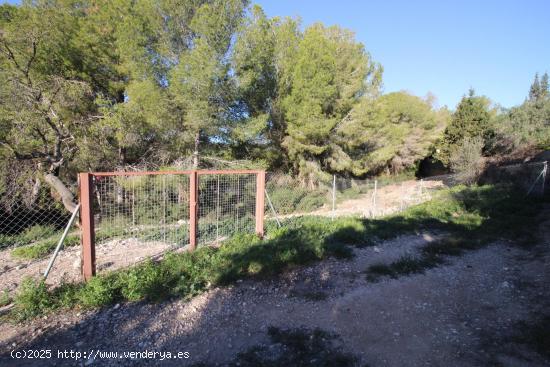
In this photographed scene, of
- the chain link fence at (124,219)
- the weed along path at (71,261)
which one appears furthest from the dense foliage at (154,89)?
the weed along path at (71,261)

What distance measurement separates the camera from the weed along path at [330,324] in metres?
2.81

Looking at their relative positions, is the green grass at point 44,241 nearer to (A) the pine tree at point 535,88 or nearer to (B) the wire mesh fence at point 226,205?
(B) the wire mesh fence at point 226,205

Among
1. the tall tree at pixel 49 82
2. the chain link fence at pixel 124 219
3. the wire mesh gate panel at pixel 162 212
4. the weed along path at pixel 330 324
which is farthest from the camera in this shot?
the tall tree at pixel 49 82

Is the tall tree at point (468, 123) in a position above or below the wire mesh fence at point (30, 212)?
above

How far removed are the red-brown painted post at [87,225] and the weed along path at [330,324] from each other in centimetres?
86

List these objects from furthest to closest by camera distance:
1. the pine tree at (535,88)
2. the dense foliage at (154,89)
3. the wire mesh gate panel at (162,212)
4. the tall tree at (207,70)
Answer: the pine tree at (535,88) → the tall tree at (207,70) → the dense foliage at (154,89) → the wire mesh gate panel at (162,212)

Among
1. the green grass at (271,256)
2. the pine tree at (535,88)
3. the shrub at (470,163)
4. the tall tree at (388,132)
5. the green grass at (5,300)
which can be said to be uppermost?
the pine tree at (535,88)

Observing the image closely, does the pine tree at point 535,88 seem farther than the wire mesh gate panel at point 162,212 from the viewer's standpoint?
Yes

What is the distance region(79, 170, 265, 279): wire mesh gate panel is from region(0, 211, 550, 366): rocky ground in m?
1.39

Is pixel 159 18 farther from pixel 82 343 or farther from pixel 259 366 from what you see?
pixel 259 366

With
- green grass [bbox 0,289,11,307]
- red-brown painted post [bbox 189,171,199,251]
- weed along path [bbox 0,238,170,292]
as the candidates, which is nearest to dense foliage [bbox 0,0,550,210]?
weed along path [bbox 0,238,170,292]

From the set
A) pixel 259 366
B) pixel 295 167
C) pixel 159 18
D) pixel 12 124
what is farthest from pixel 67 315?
pixel 295 167

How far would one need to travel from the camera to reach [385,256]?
5516mm

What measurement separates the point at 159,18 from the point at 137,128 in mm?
3651
